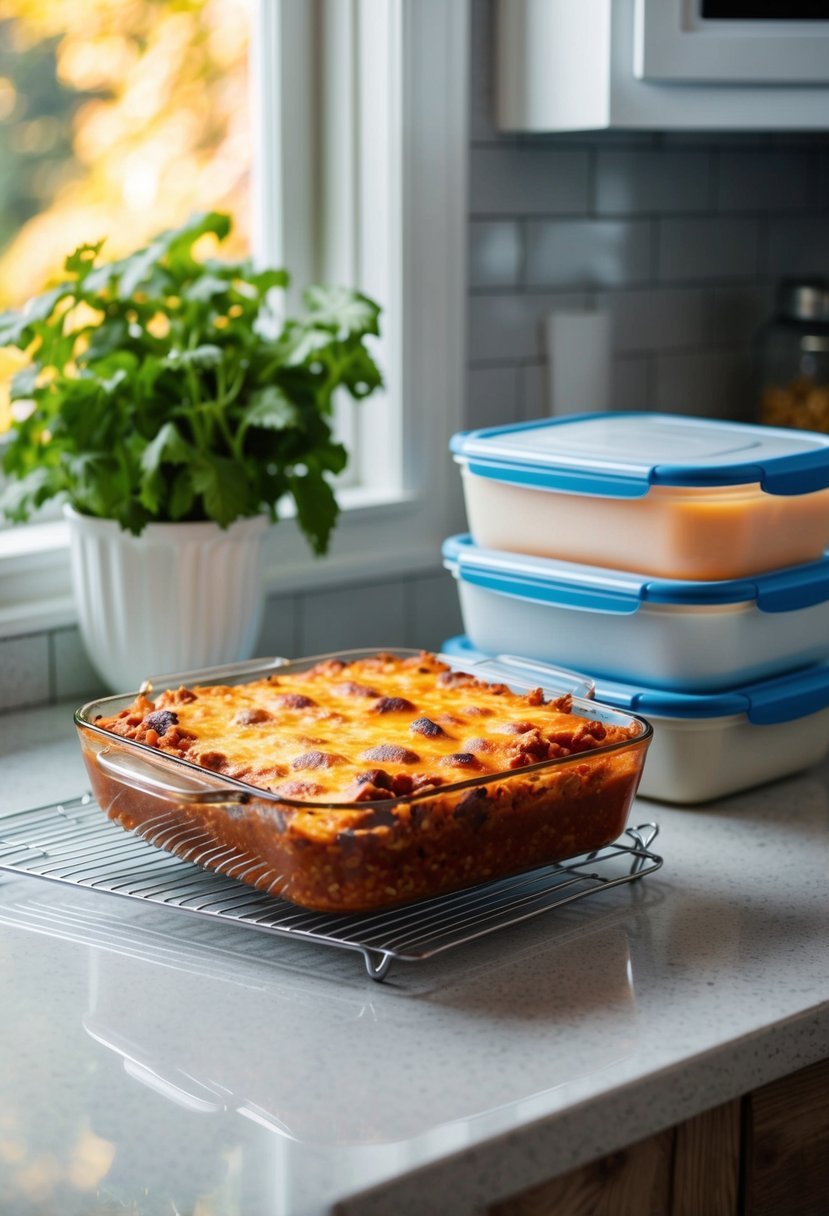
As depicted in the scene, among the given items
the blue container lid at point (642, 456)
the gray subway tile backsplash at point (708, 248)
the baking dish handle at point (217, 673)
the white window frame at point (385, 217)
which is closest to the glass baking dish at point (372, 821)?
the baking dish handle at point (217, 673)

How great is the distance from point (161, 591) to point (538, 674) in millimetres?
389

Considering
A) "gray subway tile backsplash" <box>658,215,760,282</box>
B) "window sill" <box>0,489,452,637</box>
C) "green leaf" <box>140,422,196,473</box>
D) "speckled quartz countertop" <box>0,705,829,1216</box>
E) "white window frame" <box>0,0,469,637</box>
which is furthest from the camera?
"gray subway tile backsplash" <box>658,215,760,282</box>

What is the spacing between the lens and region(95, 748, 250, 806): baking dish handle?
3.20ft

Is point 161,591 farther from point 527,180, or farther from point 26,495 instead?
point 527,180

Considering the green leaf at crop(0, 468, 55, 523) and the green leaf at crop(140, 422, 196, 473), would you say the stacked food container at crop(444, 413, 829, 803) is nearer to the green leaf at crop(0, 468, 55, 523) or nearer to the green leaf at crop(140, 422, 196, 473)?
A: the green leaf at crop(140, 422, 196, 473)

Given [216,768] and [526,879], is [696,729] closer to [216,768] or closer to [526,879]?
[526,879]

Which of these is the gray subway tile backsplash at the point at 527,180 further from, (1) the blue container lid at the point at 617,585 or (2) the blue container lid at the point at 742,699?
(2) the blue container lid at the point at 742,699

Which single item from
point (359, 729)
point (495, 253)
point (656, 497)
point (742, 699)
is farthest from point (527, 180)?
point (359, 729)

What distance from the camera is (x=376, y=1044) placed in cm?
91

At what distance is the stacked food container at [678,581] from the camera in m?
1.29

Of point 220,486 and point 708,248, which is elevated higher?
point 708,248

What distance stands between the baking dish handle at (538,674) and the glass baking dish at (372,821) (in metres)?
0.10

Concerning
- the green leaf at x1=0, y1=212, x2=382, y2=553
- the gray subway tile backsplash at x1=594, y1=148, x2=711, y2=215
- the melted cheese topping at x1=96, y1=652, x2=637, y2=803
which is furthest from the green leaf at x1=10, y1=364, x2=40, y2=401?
the gray subway tile backsplash at x1=594, y1=148, x2=711, y2=215

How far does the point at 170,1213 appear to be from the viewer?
754 mm
